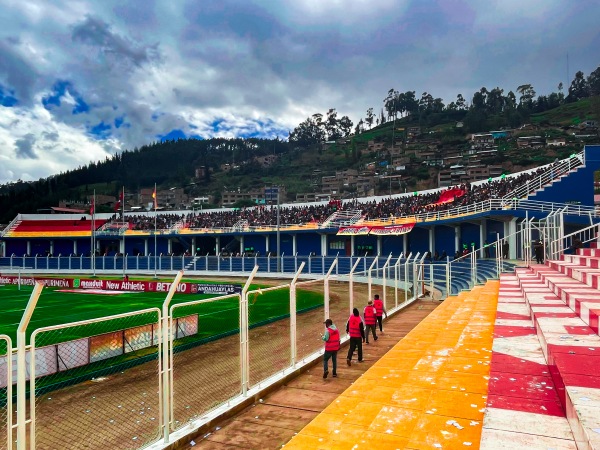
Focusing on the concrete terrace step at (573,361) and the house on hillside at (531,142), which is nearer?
the concrete terrace step at (573,361)

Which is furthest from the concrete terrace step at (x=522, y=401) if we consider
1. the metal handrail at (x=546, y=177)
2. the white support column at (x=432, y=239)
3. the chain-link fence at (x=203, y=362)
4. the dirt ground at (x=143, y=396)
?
the white support column at (x=432, y=239)

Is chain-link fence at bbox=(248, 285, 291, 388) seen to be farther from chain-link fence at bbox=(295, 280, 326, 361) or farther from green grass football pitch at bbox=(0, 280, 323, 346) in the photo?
chain-link fence at bbox=(295, 280, 326, 361)

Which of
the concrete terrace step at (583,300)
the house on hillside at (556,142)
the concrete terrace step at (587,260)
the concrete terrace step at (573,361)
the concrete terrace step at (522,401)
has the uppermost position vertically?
the house on hillside at (556,142)

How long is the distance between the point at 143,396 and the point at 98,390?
1358 mm

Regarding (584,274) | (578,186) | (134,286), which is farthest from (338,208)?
(584,274)

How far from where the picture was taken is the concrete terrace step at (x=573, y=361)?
10.8 feet

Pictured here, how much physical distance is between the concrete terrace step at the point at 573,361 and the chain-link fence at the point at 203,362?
15.5 feet

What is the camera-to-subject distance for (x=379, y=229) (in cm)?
4412

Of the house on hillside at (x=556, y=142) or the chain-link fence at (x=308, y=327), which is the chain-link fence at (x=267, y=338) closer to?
the chain-link fence at (x=308, y=327)

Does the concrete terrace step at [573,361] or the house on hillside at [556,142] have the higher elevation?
the house on hillside at [556,142]

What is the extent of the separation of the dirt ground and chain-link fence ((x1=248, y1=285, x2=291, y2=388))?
3cm

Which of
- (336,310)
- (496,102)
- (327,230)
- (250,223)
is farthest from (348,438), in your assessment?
(496,102)

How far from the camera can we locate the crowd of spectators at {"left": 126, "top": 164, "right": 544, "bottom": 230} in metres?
40.5

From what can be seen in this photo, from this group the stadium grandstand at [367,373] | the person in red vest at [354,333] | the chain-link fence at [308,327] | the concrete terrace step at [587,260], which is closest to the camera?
the stadium grandstand at [367,373]
